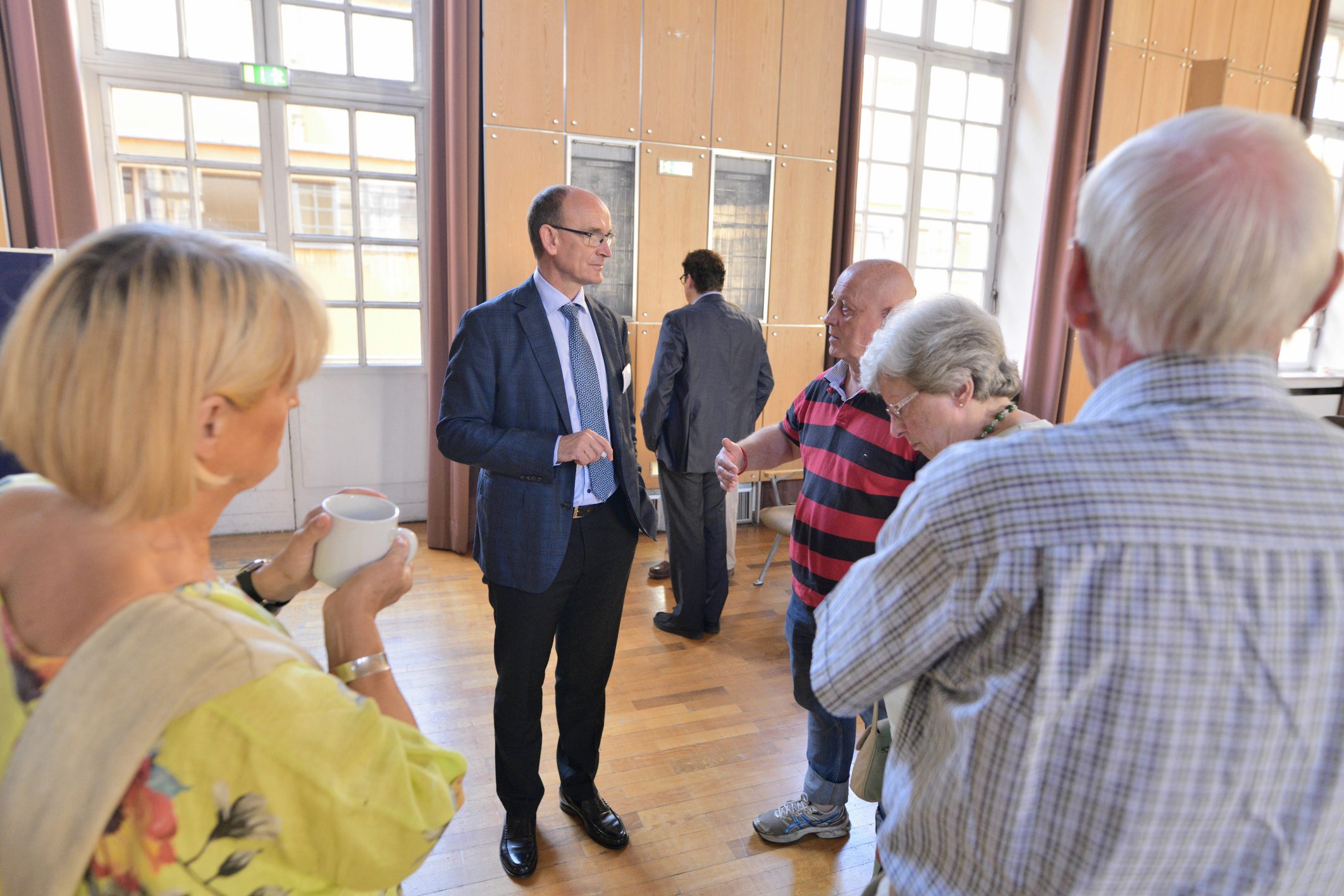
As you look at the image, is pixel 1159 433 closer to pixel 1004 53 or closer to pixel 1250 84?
pixel 1004 53

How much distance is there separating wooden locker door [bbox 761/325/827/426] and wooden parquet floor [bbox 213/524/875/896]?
1392mm

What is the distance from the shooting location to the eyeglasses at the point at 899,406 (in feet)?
5.04

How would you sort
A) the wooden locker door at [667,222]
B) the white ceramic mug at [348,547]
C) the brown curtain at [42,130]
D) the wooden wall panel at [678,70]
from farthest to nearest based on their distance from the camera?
1. the wooden locker door at [667,222]
2. the wooden wall panel at [678,70]
3. the brown curtain at [42,130]
4. the white ceramic mug at [348,547]

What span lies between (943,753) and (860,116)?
198 inches

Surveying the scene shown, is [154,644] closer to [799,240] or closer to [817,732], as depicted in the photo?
[817,732]

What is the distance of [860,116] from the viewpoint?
501 centimetres

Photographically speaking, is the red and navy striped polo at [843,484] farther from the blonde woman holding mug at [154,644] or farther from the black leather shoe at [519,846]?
the blonde woman holding mug at [154,644]

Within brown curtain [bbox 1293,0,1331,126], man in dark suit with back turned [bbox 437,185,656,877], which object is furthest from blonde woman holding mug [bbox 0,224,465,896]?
brown curtain [bbox 1293,0,1331,126]

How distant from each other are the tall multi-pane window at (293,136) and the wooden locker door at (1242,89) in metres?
5.99

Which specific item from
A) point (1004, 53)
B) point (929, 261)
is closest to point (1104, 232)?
point (929, 261)

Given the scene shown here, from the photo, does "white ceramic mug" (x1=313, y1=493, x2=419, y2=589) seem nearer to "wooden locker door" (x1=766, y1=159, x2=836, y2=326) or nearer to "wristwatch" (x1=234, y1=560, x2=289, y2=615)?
"wristwatch" (x1=234, y1=560, x2=289, y2=615)

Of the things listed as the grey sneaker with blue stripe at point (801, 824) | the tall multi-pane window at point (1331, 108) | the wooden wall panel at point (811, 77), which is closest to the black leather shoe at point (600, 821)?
the grey sneaker with blue stripe at point (801, 824)

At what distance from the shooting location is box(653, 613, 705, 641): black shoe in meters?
3.46

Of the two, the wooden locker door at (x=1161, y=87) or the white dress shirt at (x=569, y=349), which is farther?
the wooden locker door at (x=1161, y=87)
